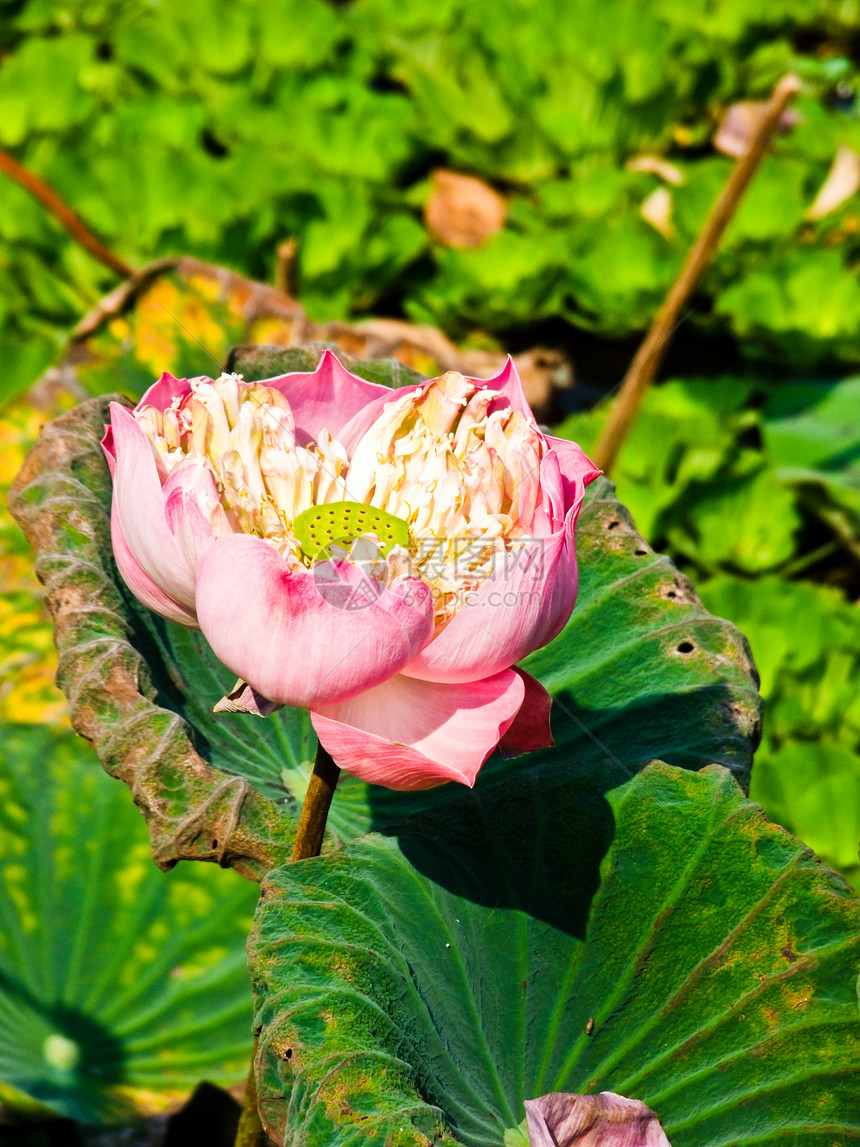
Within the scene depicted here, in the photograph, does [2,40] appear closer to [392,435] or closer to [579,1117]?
[392,435]

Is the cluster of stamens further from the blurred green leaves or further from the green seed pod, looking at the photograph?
the blurred green leaves

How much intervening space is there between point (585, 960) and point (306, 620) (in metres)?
0.26

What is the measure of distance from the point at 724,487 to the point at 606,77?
100 cm

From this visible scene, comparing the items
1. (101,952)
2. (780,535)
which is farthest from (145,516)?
(780,535)

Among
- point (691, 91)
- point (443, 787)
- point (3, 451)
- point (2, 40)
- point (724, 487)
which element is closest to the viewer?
point (443, 787)

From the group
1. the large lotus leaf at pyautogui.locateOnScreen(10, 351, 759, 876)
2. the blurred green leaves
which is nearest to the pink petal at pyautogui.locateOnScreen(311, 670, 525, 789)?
the large lotus leaf at pyautogui.locateOnScreen(10, 351, 759, 876)

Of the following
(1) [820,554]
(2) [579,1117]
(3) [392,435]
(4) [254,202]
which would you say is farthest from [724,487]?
(2) [579,1117]

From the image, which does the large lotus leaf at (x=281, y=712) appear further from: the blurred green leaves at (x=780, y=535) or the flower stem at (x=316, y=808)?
the blurred green leaves at (x=780, y=535)

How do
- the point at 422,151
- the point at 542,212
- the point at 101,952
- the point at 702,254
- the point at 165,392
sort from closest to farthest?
the point at 165,392
the point at 101,952
the point at 702,254
the point at 542,212
the point at 422,151

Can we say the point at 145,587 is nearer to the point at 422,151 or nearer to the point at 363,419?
the point at 363,419

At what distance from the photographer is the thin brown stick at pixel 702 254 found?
116 centimetres

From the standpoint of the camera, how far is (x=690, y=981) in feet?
1.89

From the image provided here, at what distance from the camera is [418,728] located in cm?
52

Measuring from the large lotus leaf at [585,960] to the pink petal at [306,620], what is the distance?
0.13 metres
